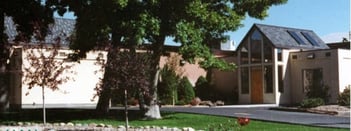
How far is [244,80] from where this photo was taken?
35.1 m

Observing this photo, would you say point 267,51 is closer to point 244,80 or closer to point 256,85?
point 256,85

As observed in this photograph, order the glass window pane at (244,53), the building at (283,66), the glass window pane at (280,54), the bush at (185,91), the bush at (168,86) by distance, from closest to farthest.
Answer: the building at (283,66) → the bush at (168,86) → the glass window pane at (280,54) → the bush at (185,91) → the glass window pane at (244,53)

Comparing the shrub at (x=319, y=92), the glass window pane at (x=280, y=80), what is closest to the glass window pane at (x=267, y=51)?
the glass window pane at (x=280, y=80)

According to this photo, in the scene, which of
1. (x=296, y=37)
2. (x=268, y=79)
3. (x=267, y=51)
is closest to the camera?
(x=267, y=51)

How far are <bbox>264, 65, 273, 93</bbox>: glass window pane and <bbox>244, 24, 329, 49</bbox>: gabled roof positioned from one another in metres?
1.58

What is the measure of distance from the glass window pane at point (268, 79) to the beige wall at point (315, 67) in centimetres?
120

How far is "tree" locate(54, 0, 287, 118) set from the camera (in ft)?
60.4

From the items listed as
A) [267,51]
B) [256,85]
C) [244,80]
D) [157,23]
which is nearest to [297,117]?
[157,23]

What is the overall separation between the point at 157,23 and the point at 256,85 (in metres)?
16.8

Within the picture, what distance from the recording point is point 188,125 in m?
16.9

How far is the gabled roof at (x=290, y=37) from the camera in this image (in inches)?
1312

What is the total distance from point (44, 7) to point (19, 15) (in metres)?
1.09

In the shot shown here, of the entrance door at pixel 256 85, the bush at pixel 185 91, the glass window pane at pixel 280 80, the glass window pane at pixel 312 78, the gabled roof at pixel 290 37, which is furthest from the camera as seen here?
the entrance door at pixel 256 85

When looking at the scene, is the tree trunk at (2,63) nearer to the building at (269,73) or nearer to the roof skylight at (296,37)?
the building at (269,73)
